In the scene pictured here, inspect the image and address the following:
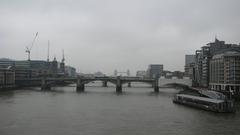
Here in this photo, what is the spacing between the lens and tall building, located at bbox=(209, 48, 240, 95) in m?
48.3

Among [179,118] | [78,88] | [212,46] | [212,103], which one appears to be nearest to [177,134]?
[179,118]

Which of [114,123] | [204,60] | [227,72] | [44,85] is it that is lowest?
[114,123]

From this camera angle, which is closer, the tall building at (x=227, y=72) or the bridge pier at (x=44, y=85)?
the tall building at (x=227, y=72)

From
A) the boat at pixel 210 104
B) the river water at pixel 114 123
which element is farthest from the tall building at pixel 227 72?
the river water at pixel 114 123

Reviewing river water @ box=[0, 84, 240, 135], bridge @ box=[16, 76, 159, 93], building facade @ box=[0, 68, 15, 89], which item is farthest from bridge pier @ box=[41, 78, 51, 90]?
river water @ box=[0, 84, 240, 135]

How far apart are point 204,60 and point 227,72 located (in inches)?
480

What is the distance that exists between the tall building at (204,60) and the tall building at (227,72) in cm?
493

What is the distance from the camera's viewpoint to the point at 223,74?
170 feet

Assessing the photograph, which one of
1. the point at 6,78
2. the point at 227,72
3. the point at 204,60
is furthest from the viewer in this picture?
the point at 204,60

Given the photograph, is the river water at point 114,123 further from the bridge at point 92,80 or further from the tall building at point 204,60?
the tall building at point 204,60

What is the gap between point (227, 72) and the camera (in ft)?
165

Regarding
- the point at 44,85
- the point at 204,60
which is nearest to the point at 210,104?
the point at 204,60

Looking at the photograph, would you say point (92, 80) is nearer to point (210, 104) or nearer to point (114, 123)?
point (210, 104)

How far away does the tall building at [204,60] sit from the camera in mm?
61000
